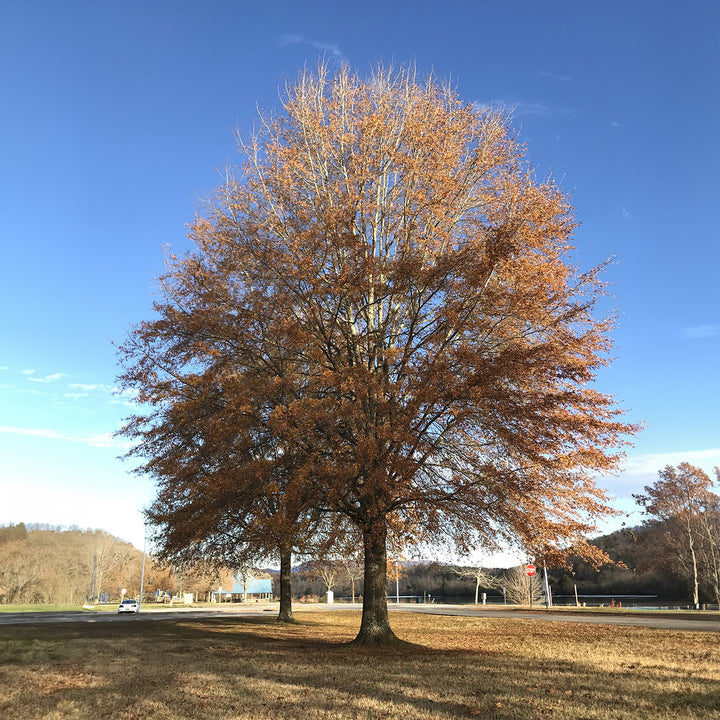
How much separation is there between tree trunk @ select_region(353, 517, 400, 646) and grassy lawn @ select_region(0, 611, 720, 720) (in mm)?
764

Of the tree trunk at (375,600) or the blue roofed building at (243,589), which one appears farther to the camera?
the blue roofed building at (243,589)

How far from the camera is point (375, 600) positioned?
16203mm

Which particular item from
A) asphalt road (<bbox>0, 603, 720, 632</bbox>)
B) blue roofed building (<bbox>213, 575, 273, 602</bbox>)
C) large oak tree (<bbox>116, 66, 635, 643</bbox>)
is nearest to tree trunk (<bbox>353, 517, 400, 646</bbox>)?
large oak tree (<bbox>116, 66, 635, 643</bbox>)

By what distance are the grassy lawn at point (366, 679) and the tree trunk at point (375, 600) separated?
0.76 meters

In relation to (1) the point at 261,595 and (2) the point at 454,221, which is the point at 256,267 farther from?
(1) the point at 261,595

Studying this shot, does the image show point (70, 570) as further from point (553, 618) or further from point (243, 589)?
point (553, 618)

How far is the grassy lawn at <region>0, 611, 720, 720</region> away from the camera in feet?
23.9

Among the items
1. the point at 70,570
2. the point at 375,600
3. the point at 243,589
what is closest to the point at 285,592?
the point at 375,600

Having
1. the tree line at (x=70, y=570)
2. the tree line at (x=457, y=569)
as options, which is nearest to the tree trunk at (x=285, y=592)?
the tree line at (x=457, y=569)

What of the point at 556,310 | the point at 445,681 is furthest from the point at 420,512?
the point at 556,310

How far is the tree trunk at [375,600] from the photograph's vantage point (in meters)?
15.6

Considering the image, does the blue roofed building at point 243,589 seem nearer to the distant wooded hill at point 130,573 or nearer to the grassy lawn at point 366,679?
the distant wooded hill at point 130,573

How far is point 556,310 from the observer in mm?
15312

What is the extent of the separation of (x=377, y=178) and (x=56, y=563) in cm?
9232
